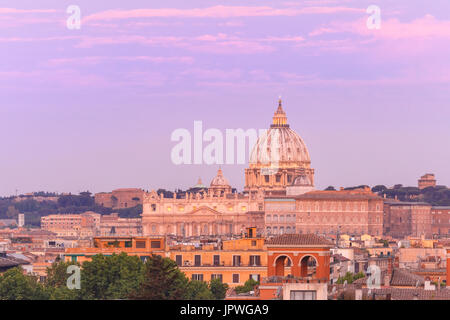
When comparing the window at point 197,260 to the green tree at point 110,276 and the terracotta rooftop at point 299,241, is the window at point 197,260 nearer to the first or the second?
the green tree at point 110,276

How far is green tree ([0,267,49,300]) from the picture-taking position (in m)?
45.8

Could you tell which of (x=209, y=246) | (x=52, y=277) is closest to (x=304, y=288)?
(x=52, y=277)

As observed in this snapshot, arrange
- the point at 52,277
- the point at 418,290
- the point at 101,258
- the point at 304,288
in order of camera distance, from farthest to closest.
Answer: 1. the point at 52,277
2. the point at 101,258
3. the point at 418,290
4. the point at 304,288

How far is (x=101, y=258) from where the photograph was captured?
1981 inches

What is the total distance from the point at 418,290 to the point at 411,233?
157542 millimetres

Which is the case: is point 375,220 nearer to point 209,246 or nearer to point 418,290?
point 209,246

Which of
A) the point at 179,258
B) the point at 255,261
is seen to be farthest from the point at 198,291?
the point at 179,258

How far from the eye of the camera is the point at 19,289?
4684 cm

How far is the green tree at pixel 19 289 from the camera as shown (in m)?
45.8

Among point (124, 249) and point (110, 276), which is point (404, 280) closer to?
point (110, 276)

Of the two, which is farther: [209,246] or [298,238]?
[209,246]

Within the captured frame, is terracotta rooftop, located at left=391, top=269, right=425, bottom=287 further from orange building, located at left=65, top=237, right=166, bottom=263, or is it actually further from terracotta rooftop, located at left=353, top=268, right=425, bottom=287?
orange building, located at left=65, top=237, right=166, bottom=263

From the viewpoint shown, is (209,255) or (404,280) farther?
(209,255)
